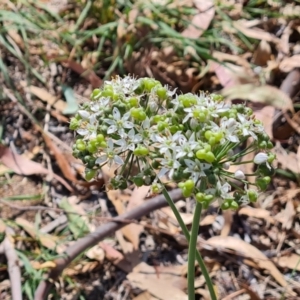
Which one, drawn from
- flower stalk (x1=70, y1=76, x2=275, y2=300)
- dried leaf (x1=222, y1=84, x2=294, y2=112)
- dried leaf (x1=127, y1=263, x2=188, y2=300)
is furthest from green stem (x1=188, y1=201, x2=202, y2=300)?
dried leaf (x1=222, y1=84, x2=294, y2=112)

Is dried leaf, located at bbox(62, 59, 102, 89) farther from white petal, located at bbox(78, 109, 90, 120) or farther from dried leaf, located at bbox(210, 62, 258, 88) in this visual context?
white petal, located at bbox(78, 109, 90, 120)

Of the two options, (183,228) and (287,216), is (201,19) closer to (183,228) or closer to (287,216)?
(287,216)

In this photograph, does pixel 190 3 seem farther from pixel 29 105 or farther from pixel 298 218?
pixel 298 218

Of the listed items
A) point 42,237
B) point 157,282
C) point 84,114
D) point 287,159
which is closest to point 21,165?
point 42,237

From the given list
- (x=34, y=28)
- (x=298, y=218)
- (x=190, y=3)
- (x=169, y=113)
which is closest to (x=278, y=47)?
(x=190, y=3)

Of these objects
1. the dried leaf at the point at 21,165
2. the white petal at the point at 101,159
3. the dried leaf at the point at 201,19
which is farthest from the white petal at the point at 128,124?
the dried leaf at the point at 201,19
